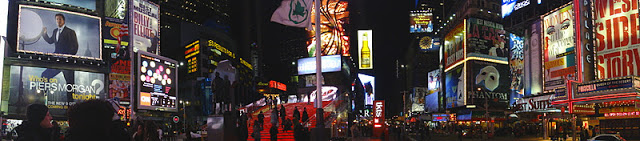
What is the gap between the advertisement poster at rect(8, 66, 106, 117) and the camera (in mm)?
39094

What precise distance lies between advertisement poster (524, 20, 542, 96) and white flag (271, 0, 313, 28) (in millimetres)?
36448

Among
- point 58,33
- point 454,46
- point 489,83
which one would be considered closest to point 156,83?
point 58,33

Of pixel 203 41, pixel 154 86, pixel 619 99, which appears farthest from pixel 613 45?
pixel 203 41

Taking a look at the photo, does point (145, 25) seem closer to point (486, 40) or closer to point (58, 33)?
point (58, 33)

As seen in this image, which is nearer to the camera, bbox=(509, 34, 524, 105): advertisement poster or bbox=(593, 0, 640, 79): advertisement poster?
bbox=(593, 0, 640, 79): advertisement poster

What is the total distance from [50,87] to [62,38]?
4038 millimetres

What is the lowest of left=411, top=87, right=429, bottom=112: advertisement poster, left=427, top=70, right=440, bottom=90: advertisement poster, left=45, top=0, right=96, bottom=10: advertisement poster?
left=411, top=87, right=429, bottom=112: advertisement poster

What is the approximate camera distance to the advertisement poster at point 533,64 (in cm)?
4828

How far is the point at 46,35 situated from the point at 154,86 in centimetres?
898

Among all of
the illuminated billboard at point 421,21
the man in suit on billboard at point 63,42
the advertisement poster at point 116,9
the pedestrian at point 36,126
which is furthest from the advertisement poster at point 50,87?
the illuminated billboard at point 421,21

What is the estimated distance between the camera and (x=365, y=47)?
327 feet

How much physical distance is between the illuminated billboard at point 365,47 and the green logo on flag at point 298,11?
81172 mm

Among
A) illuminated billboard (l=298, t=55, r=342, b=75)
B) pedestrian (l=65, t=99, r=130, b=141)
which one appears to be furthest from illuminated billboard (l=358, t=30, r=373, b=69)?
pedestrian (l=65, t=99, r=130, b=141)

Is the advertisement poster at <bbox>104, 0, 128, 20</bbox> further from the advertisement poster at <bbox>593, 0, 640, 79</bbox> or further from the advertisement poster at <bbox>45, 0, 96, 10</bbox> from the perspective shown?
the advertisement poster at <bbox>593, 0, 640, 79</bbox>
